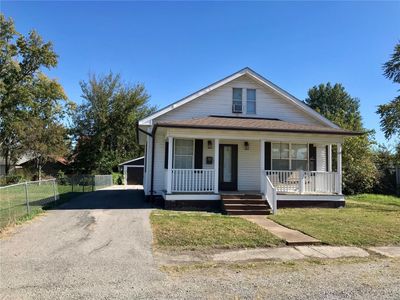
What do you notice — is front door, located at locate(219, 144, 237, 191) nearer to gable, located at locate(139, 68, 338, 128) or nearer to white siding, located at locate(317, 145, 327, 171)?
gable, located at locate(139, 68, 338, 128)

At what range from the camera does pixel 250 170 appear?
15.4m

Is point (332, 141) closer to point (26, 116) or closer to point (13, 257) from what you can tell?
point (13, 257)

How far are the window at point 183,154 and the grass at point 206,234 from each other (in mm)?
4183

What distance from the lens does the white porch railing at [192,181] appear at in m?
13.4

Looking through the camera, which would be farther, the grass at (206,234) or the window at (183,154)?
the window at (183,154)

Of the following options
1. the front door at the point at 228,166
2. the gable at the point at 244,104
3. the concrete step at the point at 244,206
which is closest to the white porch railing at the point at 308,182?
the front door at the point at 228,166

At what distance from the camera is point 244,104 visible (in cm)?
1638

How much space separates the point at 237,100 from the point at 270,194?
5370mm

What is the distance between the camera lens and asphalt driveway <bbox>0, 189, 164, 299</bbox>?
15.8 ft

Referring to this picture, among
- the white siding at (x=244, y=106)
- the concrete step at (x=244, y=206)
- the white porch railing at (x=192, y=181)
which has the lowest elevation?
the concrete step at (x=244, y=206)

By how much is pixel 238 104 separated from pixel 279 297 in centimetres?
1244

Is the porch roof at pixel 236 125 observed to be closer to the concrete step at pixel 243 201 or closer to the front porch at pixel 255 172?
the front porch at pixel 255 172

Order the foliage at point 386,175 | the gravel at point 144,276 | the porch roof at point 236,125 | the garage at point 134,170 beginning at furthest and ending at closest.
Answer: the garage at point 134,170
the foliage at point 386,175
the porch roof at point 236,125
the gravel at point 144,276

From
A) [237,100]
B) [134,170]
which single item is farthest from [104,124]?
[237,100]
